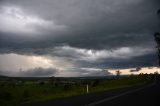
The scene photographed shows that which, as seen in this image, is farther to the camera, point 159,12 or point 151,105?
point 159,12

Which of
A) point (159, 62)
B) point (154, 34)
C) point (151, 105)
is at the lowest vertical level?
point (151, 105)

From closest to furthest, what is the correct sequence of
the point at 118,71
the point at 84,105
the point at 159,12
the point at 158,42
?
the point at 84,105, the point at 159,12, the point at 158,42, the point at 118,71

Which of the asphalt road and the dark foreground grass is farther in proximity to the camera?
the dark foreground grass

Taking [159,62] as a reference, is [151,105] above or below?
below

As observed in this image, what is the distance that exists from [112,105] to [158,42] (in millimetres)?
61915

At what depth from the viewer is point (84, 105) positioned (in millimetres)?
19844

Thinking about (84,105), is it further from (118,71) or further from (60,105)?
(118,71)

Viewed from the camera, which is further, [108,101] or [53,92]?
[53,92]

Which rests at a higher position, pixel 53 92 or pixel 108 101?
pixel 53 92

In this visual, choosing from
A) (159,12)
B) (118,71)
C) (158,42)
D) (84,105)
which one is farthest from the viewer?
(118,71)

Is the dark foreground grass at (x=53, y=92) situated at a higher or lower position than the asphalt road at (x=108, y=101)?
higher

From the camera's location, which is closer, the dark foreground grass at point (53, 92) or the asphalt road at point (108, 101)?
the asphalt road at point (108, 101)

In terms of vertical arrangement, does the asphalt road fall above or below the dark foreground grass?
below

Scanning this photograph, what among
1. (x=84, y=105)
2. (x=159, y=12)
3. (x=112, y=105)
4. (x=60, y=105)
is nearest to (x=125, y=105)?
(x=112, y=105)
